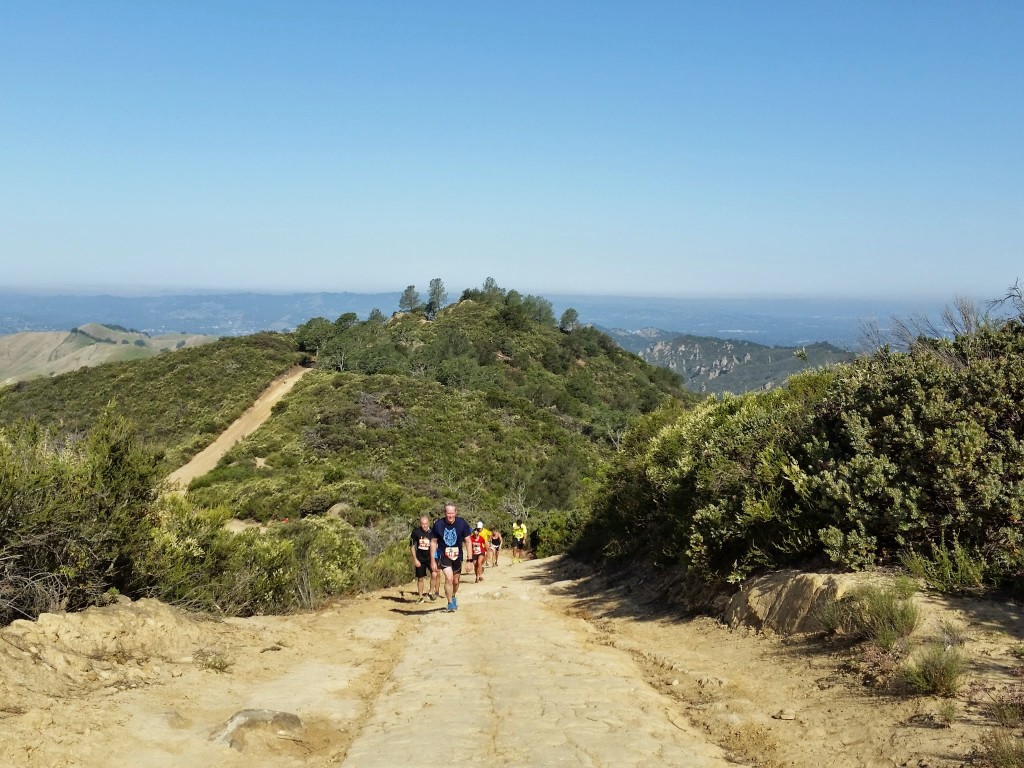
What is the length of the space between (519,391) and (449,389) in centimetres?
710

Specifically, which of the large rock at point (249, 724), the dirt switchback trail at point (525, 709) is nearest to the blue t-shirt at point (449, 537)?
the dirt switchback trail at point (525, 709)

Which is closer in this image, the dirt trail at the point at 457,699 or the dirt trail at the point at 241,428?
the dirt trail at the point at 457,699

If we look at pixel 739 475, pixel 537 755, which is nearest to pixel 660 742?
pixel 537 755

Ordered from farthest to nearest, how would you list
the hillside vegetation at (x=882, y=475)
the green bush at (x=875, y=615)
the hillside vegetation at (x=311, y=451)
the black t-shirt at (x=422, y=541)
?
the black t-shirt at (x=422, y=541) < the hillside vegetation at (x=311, y=451) < the hillside vegetation at (x=882, y=475) < the green bush at (x=875, y=615)

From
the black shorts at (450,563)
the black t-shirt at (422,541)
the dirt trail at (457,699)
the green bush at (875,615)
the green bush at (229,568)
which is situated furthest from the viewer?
the black t-shirt at (422,541)

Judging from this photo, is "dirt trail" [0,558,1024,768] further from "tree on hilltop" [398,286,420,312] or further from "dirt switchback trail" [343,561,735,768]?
"tree on hilltop" [398,286,420,312]

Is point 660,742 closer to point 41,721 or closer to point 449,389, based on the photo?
point 41,721

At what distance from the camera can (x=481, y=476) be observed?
34938 millimetres

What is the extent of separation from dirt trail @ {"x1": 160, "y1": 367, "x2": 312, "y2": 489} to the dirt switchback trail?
80.8 ft

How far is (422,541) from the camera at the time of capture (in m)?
11.3

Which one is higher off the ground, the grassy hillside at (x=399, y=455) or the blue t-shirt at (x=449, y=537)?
the blue t-shirt at (x=449, y=537)

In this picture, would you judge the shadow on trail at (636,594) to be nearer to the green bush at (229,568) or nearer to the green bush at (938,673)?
the green bush at (938,673)

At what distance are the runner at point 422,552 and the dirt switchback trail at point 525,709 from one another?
2328mm

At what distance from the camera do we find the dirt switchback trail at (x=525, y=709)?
14.2ft
